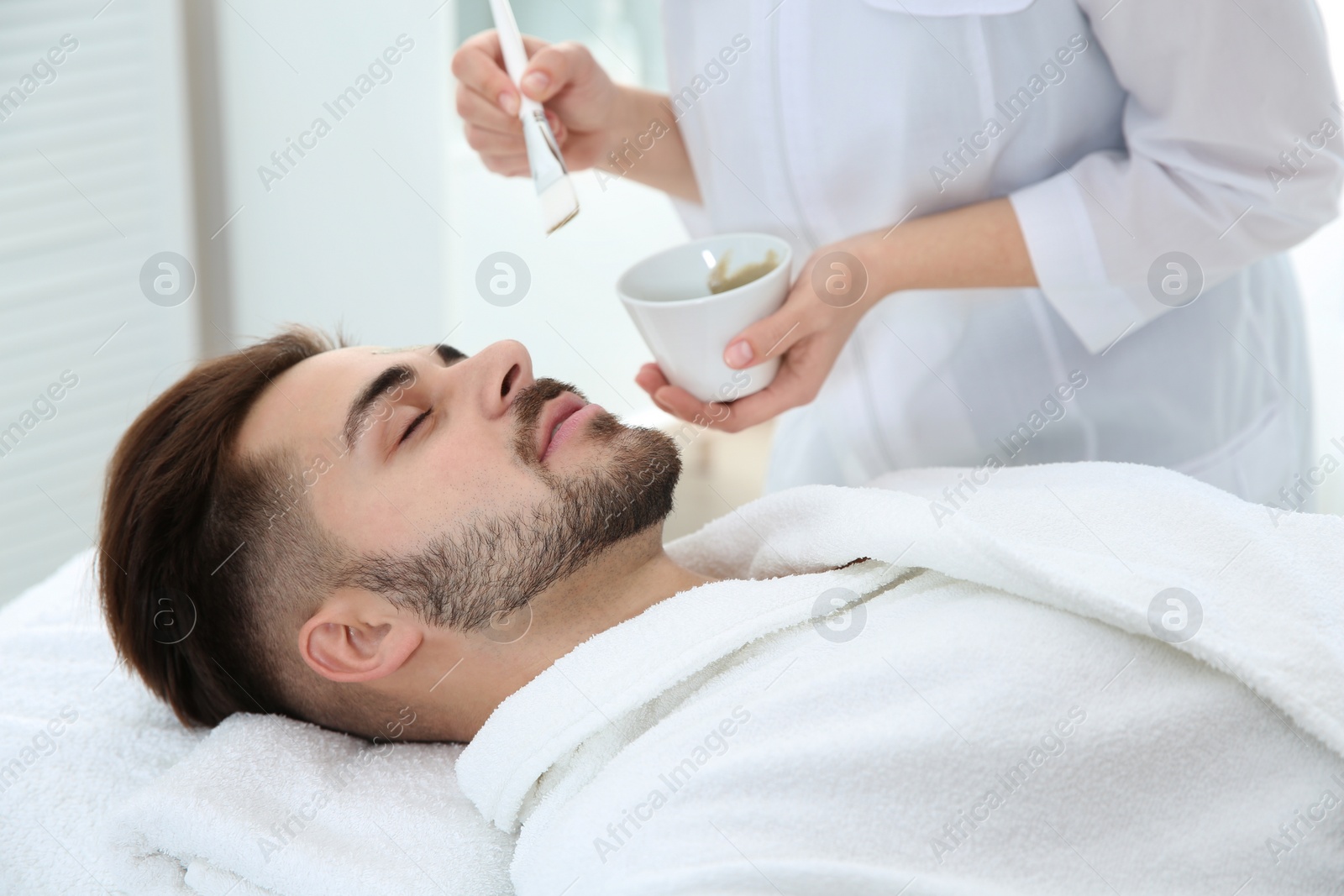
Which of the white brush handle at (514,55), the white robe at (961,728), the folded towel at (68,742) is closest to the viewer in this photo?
the white robe at (961,728)

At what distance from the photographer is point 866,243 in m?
1.10

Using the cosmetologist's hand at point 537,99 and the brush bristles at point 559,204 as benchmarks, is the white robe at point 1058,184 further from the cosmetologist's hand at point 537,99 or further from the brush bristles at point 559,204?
the brush bristles at point 559,204

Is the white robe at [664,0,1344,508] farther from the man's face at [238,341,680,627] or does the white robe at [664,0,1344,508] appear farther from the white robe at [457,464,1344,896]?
the man's face at [238,341,680,627]

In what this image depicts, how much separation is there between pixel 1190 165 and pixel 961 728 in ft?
2.01

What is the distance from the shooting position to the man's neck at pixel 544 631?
101 centimetres

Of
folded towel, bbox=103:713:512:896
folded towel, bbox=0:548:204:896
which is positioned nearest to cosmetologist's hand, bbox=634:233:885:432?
folded towel, bbox=103:713:512:896

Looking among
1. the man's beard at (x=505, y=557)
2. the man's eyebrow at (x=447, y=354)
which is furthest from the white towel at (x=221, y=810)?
the man's eyebrow at (x=447, y=354)

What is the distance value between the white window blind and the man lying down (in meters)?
0.71

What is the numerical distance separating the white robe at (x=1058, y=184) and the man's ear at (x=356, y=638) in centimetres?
60

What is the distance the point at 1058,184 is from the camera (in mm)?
1093

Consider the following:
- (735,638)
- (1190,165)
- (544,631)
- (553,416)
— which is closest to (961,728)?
(735,638)

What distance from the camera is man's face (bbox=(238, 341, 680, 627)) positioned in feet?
3.28

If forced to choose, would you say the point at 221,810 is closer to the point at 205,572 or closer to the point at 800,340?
the point at 205,572

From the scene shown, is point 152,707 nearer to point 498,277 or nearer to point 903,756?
point 903,756
